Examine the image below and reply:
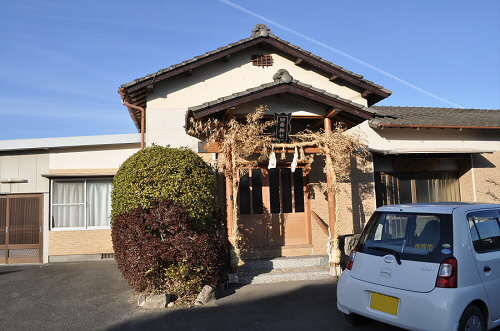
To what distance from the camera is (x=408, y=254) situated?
4223 mm

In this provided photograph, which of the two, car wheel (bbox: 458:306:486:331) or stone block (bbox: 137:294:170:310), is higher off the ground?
car wheel (bbox: 458:306:486:331)

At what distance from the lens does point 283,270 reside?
807cm

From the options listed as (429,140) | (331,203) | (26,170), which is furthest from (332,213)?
(26,170)

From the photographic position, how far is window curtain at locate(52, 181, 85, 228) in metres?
11.4

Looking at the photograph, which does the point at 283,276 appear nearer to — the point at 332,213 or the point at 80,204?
the point at 332,213

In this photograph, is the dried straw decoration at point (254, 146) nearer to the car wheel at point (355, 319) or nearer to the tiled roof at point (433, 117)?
the tiled roof at point (433, 117)

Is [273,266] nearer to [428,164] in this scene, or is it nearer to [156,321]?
[156,321]

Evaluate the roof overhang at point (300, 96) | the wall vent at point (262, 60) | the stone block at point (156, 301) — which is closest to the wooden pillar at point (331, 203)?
the roof overhang at point (300, 96)

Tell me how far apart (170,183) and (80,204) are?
238 inches

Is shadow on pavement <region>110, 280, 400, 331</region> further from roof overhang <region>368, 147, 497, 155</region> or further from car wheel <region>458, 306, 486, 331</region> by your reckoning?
roof overhang <region>368, 147, 497, 155</region>

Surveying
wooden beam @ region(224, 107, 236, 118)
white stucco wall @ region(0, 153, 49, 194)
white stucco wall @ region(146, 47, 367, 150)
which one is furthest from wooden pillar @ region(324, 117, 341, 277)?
white stucco wall @ region(0, 153, 49, 194)

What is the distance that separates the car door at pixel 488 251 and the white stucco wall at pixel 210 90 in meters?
4.83

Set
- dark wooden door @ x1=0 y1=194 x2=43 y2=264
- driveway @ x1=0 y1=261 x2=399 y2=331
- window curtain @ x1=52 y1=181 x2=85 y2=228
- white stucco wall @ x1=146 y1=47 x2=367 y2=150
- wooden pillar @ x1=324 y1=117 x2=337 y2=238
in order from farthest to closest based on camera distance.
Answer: window curtain @ x1=52 y1=181 x2=85 y2=228 → dark wooden door @ x1=0 y1=194 x2=43 y2=264 → white stucco wall @ x1=146 y1=47 x2=367 y2=150 → wooden pillar @ x1=324 y1=117 x2=337 y2=238 → driveway @ x1=0 y1=261 x2=399 y2=331

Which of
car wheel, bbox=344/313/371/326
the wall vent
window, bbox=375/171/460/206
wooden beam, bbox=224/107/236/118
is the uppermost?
the wall vent
